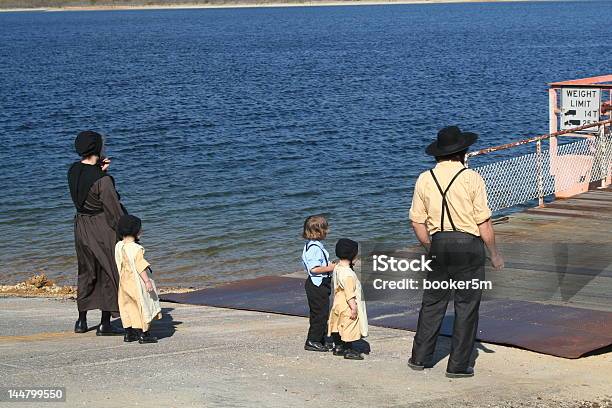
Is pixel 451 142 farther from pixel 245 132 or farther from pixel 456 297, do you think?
pixel 245 132

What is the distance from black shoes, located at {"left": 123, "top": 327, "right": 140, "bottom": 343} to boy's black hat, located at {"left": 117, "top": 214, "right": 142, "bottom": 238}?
0.76 meters

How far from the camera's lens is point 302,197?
2409 cm

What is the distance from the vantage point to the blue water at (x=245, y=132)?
784 inches

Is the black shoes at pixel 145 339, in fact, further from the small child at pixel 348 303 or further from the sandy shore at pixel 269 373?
the small child at pixel 348 303

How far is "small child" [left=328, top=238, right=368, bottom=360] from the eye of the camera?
8180 millimetres

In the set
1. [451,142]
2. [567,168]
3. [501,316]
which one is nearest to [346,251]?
[451,142]

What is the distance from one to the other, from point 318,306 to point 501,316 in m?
2.00

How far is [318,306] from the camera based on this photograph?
8.53 meters

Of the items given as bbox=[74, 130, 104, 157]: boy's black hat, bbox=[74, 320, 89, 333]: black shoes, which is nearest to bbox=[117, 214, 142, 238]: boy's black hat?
bbox=[74, 130, 104, 157]: boy's black hat

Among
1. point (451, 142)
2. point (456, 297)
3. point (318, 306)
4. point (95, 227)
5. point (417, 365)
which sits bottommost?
point (417, 365)

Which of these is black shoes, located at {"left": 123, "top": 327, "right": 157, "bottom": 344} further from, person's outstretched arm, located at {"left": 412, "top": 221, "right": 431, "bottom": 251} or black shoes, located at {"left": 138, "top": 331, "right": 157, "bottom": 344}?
person's outstretched arm, located at {"left": 412, "top": 221, "right": 431, "bottom": 251}

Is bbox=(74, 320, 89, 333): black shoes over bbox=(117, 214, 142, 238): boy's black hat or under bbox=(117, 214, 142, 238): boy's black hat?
under

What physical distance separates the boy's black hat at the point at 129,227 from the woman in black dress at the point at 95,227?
225 millimetres

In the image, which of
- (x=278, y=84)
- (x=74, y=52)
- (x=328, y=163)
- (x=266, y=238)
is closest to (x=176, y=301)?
(x=266, y=238)
